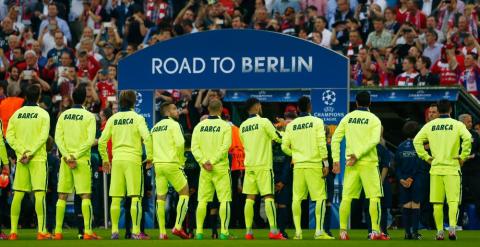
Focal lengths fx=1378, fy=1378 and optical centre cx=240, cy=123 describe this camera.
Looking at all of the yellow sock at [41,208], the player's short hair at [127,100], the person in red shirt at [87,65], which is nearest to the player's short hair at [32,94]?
the player's short hair at [127,100]

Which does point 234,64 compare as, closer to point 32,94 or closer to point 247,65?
point 247,65

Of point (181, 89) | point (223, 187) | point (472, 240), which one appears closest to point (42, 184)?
point (223, 187)

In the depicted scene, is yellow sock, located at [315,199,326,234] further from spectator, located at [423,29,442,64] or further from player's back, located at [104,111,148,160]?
spectator, located at [423,29,442,64]

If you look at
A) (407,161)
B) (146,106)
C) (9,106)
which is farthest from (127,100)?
(9,106)

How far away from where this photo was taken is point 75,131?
78.5 ft

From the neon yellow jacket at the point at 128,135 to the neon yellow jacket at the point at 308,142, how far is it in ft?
8.39

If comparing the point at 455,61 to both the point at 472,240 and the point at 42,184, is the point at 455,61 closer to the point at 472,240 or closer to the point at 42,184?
the point at 472,240

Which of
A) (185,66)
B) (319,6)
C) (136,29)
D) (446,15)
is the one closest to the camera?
(185,66)

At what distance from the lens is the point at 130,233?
24719 mm

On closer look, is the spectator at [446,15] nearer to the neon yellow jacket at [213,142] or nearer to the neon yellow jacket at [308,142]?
the neon yellow jacket at [308,142]

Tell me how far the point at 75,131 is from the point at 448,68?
10.1 meters

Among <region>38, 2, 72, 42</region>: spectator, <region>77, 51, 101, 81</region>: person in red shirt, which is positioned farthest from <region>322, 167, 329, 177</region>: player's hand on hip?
<region>38, 2, 72, 42</region>: spectator

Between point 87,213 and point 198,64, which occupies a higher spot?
point 198,64

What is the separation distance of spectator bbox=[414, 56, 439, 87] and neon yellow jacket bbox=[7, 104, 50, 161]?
9511 mm
